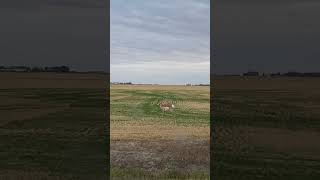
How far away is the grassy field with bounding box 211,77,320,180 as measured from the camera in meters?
27.3

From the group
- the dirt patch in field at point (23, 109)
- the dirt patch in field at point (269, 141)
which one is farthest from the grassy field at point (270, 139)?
the dirt patch in field at point (23, 109)

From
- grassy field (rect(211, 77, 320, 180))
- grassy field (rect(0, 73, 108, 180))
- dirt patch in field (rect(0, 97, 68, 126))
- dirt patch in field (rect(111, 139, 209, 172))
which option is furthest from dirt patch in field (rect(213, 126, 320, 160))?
dirt patch in field (rect(0, 97, 68, 126))

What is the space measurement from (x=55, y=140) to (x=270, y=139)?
17.7 m

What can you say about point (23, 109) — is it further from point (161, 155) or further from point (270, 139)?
point (161, 155)

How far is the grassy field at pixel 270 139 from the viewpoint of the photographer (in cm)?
2730

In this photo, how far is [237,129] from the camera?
47250mm

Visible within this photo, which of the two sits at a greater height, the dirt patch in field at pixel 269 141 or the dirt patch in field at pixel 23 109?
the dirt patch in field at pixel 23 109

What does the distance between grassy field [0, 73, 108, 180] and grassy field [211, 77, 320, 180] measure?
7.57m

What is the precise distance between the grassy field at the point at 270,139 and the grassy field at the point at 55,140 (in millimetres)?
7573

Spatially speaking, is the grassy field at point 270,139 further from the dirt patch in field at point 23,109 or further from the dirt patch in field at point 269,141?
the dirt patch in field at point 23,109

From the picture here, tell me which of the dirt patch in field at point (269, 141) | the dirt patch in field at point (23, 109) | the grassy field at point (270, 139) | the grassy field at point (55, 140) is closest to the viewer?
the grassy field at point (55, 140)

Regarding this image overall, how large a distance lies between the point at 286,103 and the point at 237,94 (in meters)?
19.3

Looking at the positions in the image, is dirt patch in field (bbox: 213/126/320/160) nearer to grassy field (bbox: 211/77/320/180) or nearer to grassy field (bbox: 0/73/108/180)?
grassy field (bbox: 211/77/320/180)

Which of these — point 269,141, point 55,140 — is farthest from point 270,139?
point 55,140
